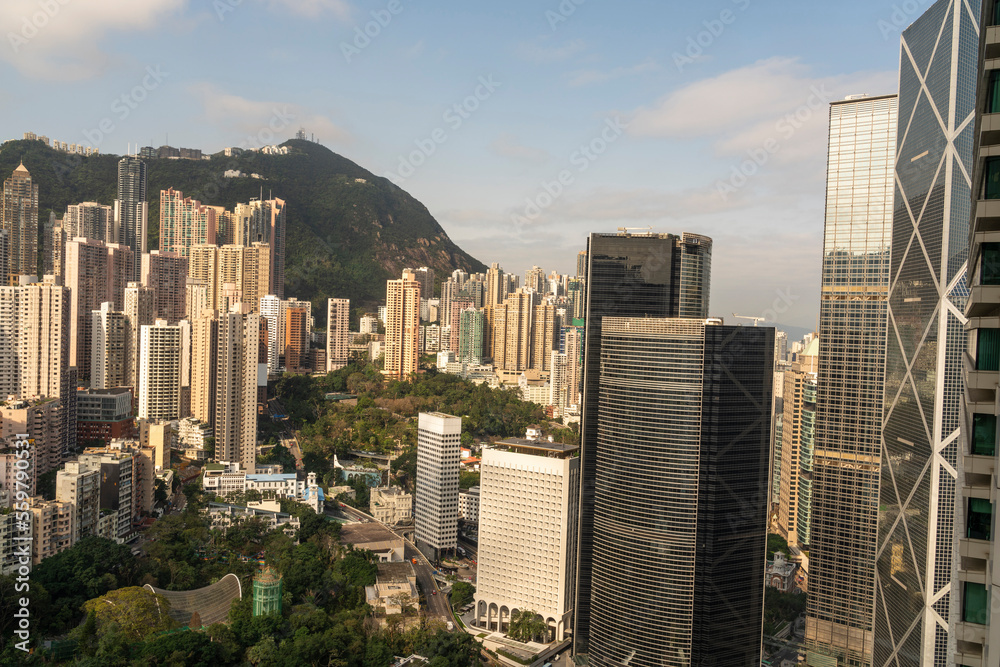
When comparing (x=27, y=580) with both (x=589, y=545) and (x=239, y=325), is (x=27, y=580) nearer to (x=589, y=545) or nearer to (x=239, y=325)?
(x=589, y=545)

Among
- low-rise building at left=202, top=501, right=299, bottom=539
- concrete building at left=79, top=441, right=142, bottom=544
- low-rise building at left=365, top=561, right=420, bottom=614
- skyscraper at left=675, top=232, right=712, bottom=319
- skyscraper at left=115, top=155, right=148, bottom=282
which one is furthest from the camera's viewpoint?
skyscraper at left=115, top=155, right=148, bottom=282

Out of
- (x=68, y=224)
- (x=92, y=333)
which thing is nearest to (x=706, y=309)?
(x=92, y=333)

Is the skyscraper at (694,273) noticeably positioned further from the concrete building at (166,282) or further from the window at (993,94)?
the concrete building at (166,282)

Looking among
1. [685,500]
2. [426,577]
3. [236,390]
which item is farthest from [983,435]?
[236,390]

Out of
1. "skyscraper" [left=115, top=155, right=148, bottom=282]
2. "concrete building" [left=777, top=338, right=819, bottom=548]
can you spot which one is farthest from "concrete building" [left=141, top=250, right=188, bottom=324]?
"concrete building" [left=777, top=338, right=819, bottom=548]

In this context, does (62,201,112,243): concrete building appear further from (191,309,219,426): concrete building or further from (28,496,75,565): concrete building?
(28,496,75,565): concrete building

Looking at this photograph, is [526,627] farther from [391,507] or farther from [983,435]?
[983,435]
